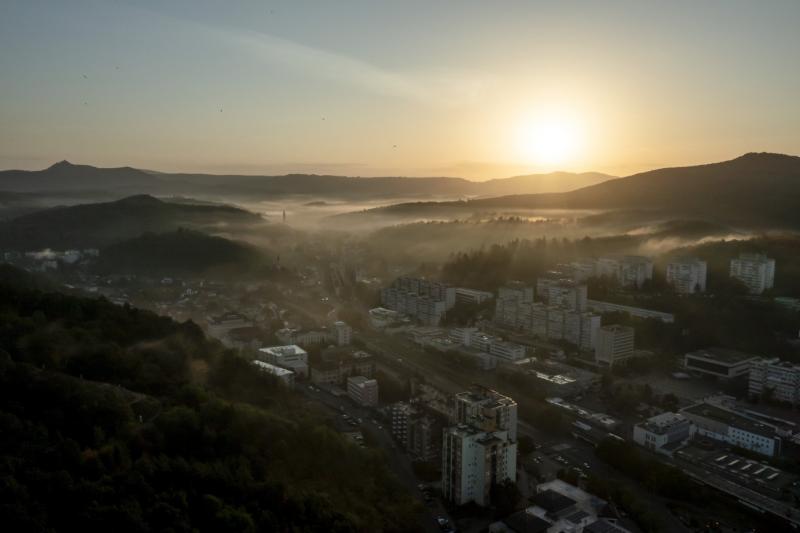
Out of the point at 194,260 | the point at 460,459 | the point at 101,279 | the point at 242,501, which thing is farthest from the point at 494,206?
the point at 242,501

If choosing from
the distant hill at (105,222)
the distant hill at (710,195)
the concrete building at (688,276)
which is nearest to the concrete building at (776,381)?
the concrete building at (688,276)

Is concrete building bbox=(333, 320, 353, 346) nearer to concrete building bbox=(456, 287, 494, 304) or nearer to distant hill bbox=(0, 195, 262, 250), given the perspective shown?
concrete building bbox=(456, 287, 494, 304)

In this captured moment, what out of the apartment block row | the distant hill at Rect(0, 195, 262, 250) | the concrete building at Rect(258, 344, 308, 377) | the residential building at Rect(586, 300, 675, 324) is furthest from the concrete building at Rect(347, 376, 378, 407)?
the distant hill at Rect(0, 195, 262, 250)

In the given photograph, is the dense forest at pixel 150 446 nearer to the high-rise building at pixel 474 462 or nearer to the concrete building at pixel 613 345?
the high-rise building at pixel 474 462

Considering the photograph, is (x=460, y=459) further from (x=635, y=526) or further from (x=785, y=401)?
(x=785, y=401)

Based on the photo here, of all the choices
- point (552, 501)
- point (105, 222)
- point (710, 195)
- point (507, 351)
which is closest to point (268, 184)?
point (105, 222)

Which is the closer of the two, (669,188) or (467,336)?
(467,336)

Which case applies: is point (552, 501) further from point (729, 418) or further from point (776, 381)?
point (776, 381)
